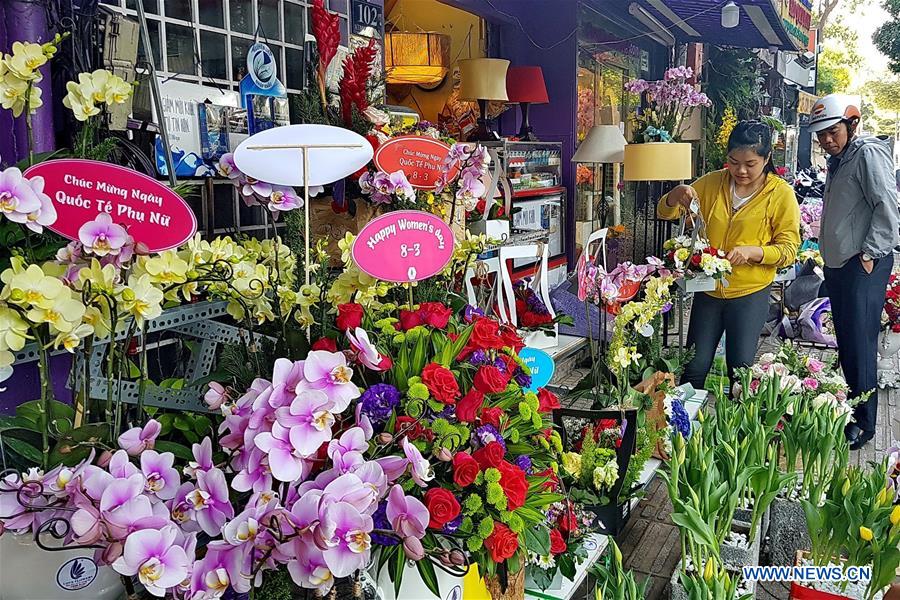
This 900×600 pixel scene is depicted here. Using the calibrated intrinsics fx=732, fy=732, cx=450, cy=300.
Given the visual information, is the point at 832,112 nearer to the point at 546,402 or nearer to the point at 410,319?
the point at 546,402

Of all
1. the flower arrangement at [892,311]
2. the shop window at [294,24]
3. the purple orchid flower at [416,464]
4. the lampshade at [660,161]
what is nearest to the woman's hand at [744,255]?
the lampshade at [660,161]

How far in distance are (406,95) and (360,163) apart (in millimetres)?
5450

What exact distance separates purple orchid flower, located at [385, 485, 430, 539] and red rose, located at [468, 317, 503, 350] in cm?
43

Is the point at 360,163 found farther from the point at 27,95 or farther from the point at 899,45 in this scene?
the point at 899,45

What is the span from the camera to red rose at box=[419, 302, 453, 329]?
55.4 inches

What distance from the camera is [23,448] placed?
1.18 m

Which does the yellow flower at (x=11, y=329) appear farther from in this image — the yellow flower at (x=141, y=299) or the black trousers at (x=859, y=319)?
the black trousers at (x=859, y=319)

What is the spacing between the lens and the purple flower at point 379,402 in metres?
1.22

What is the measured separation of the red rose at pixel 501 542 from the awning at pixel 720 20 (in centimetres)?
518

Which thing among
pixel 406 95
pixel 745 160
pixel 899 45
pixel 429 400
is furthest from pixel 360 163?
pixel 899 45

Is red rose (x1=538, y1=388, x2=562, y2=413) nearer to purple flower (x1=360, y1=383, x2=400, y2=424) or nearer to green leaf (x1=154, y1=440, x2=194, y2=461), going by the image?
purple flower (x1=360, y1=383, x2=400, y2=424)

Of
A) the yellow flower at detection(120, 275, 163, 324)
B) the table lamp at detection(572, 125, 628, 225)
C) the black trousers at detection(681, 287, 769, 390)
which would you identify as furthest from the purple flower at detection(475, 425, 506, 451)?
the table lamp at detection(572, 125, 628, 225)

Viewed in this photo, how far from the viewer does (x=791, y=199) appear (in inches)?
139

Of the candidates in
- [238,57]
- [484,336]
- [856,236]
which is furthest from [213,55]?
[856,236]
